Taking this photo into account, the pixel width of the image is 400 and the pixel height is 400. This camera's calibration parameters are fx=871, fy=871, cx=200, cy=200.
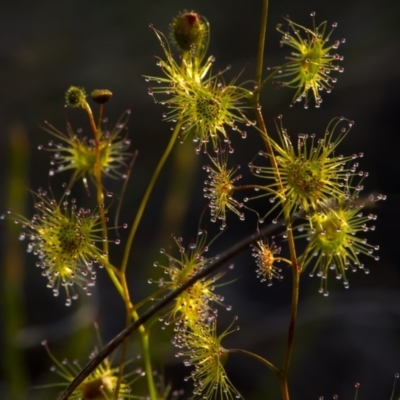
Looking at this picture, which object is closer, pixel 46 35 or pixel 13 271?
pixel 13 271

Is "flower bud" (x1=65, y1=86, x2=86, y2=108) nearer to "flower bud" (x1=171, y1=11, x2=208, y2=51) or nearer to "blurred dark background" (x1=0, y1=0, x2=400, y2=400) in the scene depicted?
"flower bud" (x1=171, y1=11, x2=208, y2=51)

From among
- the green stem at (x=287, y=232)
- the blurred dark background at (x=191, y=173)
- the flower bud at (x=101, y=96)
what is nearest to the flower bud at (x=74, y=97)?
the flower bud at (x=101, y=96)

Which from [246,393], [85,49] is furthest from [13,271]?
[85,49]

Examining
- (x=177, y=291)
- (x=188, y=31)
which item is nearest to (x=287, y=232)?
(x=177, y=291)

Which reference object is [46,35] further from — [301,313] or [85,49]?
[301,313]

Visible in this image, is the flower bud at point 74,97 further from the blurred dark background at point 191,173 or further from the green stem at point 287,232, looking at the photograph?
the blurred dark background at point 191,173

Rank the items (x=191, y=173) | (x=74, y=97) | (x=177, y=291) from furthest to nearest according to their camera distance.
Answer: (x=191, y=173) < (x=74, y=97) < (x=177, y=291)

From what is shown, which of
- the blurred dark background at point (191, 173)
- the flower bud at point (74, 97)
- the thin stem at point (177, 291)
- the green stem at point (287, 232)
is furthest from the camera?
the blurred dark background at point (191, 173)

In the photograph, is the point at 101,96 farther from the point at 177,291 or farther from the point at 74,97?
the point at 177,291
